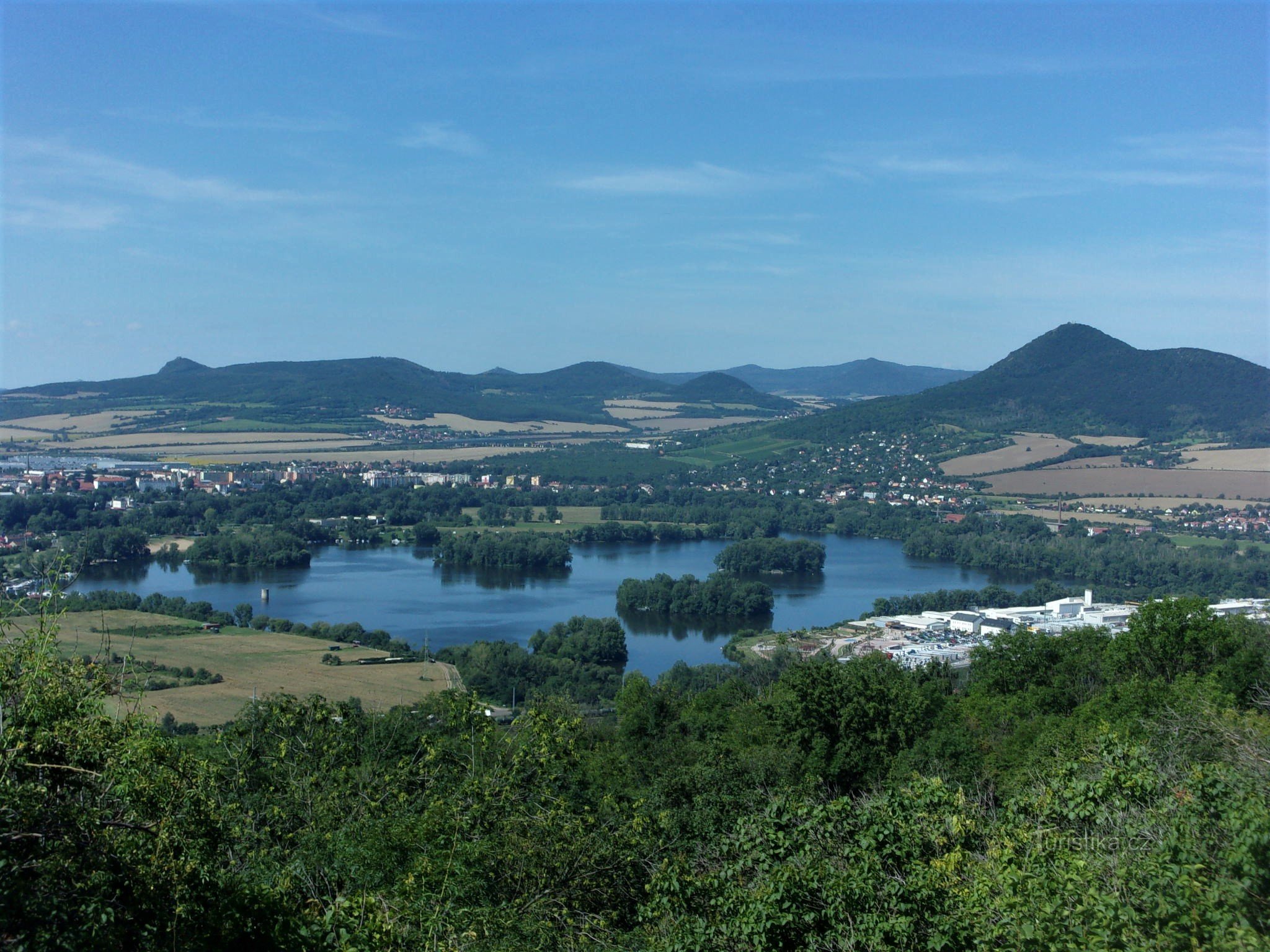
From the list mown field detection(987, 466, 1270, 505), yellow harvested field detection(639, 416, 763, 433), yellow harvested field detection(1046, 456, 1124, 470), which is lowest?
mown field detection(987, 466, 1270, 505)

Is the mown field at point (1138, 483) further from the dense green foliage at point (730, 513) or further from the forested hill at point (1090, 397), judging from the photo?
the dense green foliage at point (730, 513)

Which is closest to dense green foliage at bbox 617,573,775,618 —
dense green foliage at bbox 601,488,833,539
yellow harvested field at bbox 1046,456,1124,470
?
dense green foliage at bbox 601,488,833,539

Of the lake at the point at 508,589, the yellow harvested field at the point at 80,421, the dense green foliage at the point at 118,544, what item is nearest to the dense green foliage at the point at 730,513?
the lake at the point at 508,589

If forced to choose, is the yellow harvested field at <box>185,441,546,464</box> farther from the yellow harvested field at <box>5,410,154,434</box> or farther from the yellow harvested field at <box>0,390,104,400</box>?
the yellow harvested field at <box>0,390,104,400</box>

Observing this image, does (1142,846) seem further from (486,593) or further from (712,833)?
(486,593)

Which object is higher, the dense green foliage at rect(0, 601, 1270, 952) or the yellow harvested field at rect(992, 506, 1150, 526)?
the dense green foliage at rect(0, 601, 1270, 952)

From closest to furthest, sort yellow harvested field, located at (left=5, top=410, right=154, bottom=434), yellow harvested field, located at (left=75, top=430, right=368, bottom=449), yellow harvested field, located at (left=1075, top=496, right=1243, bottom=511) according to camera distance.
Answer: yellow harvested field, located at (left=1075, top=496, right=1243, bottom=511) → yellow harvested field, located at (left=75, top=430, right=368, bottom=449) → yellow harvested field, located at (left=5, top=410, right=154, bottom=434)
